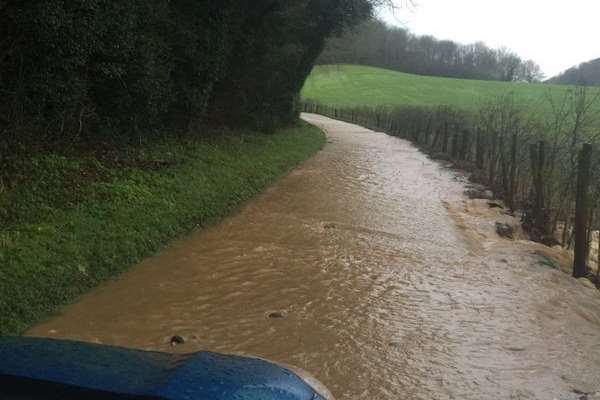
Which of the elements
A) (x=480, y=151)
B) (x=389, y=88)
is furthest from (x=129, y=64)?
(x=389, y=88)

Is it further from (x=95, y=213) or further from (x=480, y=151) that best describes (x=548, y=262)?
(x=480, y=151)

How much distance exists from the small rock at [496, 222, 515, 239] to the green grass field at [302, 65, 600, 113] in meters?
49.1

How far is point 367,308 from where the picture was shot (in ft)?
21.9

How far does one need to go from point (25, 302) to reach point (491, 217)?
32.1ft

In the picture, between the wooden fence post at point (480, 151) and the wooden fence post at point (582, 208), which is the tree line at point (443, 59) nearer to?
the wooden fence post at point (480, 151)

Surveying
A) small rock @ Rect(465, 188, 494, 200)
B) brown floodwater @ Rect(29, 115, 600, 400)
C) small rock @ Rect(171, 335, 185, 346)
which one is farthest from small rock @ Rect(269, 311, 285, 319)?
small rock @ Rect(465, 188, 494, 200)

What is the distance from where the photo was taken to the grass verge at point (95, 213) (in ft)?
19.4

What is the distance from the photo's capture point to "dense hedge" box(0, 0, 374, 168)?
8203 millimetres

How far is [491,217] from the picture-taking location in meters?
12.3

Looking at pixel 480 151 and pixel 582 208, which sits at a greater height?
pixel 480 151

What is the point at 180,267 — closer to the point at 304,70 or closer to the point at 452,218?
the point at 452,218

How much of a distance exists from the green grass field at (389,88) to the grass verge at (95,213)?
48918 mm

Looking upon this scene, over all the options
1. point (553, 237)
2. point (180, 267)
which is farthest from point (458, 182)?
point (180, 267)

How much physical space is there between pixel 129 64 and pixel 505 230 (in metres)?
8.25
